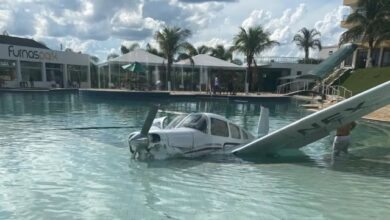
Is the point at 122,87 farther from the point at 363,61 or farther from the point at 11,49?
the point at 363,61

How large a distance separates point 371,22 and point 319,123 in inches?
1628

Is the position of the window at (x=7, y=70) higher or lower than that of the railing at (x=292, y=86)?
higher

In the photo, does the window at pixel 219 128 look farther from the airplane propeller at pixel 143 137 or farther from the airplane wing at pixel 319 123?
the airplane propeller at pixel 143 137

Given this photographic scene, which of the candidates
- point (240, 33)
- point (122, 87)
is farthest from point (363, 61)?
point (122, 87)

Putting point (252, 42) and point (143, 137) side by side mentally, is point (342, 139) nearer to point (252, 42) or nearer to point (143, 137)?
point (143, 137)

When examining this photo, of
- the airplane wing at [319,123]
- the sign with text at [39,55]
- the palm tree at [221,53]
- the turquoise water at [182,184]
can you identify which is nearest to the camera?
the turquoise water at [182,184]

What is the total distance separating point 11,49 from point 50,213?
165 ft

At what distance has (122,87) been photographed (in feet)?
155

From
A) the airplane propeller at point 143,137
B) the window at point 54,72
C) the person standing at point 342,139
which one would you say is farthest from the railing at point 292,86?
the airplane propeller at point 143,137

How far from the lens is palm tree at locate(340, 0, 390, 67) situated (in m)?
45.6

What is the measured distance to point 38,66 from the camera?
55.1 meters

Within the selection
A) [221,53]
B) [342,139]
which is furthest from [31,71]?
[342,139]

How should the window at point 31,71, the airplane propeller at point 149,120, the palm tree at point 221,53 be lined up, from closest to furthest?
the airplane propeller at point 149,120 → the window at point 31,71 → the palm tree at point 221,53

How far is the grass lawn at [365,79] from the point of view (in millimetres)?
40094
